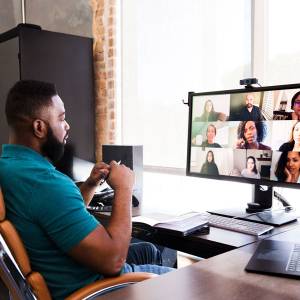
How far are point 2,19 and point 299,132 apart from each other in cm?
376

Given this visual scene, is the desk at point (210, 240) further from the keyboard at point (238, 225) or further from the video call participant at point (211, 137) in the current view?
the video call participant at point (211, 137)

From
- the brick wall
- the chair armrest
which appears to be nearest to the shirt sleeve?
the chair armrest

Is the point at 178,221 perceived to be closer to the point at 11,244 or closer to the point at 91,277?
the point at 91,277

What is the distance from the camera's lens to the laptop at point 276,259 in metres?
1.15

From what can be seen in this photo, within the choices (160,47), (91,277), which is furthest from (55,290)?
(160,47)

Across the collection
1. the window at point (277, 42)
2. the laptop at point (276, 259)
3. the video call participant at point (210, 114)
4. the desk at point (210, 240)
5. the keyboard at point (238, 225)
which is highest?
the window at point (277, 42)

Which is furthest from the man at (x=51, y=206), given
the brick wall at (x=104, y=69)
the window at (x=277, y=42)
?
the brick wall at (x=104, y=69)

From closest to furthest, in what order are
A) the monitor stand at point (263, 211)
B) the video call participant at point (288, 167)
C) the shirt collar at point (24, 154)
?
the shirt collar at point (24, 154) < the video call participant at point (288, 167) < the monitor stand at point (263, 211)

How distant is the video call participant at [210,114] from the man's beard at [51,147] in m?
0.83

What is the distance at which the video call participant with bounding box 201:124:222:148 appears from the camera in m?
2.05

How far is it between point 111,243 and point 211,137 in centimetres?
93

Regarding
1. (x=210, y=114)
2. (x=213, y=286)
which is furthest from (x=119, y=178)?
(x=210, y=114)

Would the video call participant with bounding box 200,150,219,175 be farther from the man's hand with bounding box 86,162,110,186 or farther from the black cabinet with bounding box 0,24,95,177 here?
the black cabinet with bounding box 0,24,95,177

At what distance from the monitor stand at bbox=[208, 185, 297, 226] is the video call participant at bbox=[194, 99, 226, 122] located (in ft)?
1.32
